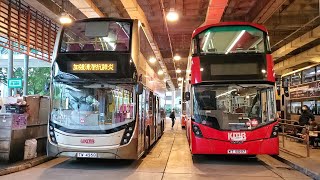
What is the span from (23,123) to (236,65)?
619cm

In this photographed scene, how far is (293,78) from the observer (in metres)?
16.0

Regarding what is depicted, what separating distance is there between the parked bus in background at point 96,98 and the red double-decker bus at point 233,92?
1.97m

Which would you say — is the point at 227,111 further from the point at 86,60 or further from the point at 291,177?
the point at 86,60

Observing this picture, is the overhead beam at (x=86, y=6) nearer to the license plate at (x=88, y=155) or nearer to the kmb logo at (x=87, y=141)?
the kmb logo at (x=87, y=141)

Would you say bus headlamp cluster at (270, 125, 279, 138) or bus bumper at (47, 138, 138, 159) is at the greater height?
bus headlamp cluster at (270, 125, 279, 138)

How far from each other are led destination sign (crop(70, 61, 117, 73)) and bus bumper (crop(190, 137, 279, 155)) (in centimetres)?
335

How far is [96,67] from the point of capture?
8211 mm

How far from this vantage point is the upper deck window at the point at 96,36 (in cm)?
838

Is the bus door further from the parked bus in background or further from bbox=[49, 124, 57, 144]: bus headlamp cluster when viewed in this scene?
bbox=[49, 124, 57, 144]: bus headlamp cluster

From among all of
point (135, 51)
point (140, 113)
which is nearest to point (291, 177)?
point (140, 113)

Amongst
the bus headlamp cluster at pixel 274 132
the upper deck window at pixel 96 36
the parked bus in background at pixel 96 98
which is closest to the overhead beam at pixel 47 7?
the upper deck window at pixel 96 36

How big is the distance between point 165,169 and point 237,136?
7.49 ft

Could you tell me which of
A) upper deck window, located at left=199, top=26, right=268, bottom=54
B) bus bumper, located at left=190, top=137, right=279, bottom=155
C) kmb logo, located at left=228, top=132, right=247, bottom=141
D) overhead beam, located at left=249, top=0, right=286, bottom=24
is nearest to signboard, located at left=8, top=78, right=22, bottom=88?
upper deck window, located at left=199, top=26, right=268, bottom=54

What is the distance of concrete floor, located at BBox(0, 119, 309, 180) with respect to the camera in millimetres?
7441
